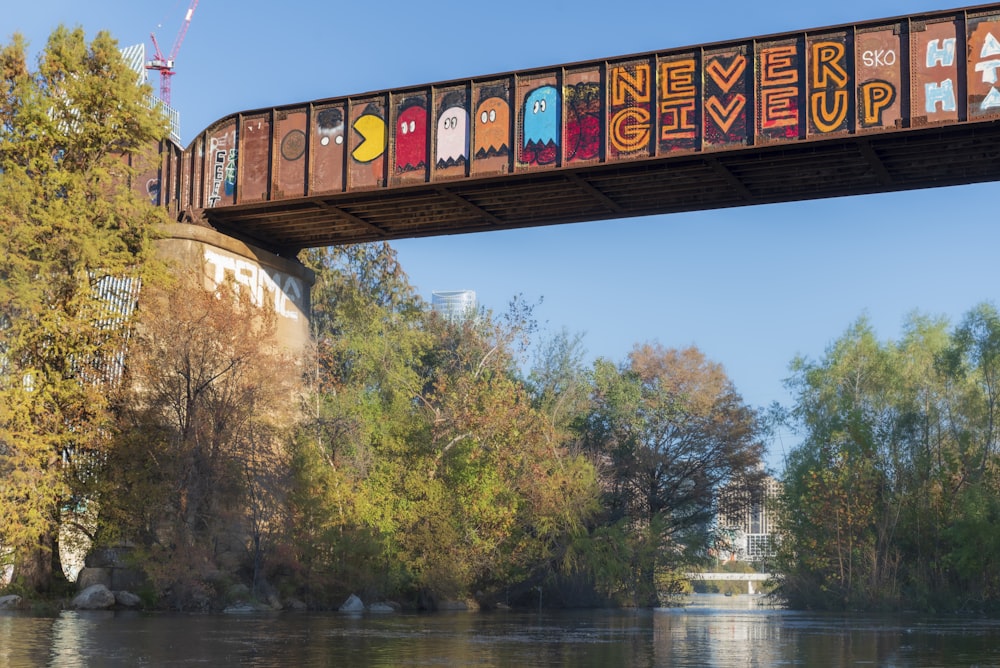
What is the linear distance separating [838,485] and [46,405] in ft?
96.3

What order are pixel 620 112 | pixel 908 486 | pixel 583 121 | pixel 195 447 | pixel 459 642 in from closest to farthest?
pixel 459 642 < pixel 620 112 < pixel 195 447 < pixel 583 121 < pixel 908 486

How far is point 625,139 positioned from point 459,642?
1676 centimetres

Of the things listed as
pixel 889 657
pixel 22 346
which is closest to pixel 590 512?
pixel 22 346

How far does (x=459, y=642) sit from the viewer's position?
69.6 feet

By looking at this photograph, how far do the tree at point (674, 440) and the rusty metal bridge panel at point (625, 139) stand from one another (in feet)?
58.8

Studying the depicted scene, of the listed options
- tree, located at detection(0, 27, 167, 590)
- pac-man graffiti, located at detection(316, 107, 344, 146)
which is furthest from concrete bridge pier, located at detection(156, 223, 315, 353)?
pac-man graffiti, located at detection(316, 107, 344, 146)

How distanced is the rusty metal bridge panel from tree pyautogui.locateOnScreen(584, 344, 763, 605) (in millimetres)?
17927

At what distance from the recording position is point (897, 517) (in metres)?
45.5

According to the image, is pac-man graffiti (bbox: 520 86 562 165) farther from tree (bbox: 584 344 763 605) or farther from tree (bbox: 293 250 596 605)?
tree (bbox: 584 344 763 605)

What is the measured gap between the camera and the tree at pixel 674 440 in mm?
54531

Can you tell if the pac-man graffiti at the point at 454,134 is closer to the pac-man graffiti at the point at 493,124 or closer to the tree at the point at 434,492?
the pac-man graffiti at the point at 493,124

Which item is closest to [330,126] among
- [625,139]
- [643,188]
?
[625,139]

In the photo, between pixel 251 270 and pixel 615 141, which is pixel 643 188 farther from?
pixel 251 270

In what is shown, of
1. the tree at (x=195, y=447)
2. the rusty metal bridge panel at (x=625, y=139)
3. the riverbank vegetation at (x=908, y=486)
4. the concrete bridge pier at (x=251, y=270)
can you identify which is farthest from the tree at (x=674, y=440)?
the tree at (x=195, y=447)
